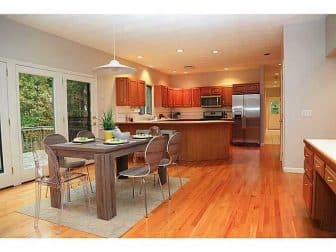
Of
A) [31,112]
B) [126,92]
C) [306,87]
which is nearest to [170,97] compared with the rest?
[126,92]

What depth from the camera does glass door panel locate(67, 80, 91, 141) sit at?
17.1ft

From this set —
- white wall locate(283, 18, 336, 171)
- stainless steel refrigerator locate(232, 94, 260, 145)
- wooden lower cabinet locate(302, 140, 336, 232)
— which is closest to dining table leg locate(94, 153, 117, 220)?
wooden lower cabinet locate(302, 140, 336, 232)

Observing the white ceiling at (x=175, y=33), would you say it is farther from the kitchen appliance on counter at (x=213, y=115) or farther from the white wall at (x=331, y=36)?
the kitchen appliance on counter at (x=213, y=115)

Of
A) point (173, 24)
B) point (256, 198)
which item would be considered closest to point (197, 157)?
point (256, 198)

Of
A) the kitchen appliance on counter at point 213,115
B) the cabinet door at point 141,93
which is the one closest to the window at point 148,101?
the cabinet door at point 141,93

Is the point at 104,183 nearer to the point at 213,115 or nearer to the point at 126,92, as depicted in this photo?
the point at 126,92

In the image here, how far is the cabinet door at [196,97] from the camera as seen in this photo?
923 centimetres

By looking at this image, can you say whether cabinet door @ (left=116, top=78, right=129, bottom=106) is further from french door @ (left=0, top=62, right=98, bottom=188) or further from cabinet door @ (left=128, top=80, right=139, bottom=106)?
french door @ (left=0, top=62, right=98, bottom=188)

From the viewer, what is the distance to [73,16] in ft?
12.5

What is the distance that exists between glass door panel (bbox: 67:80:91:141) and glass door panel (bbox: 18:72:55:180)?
45cm
